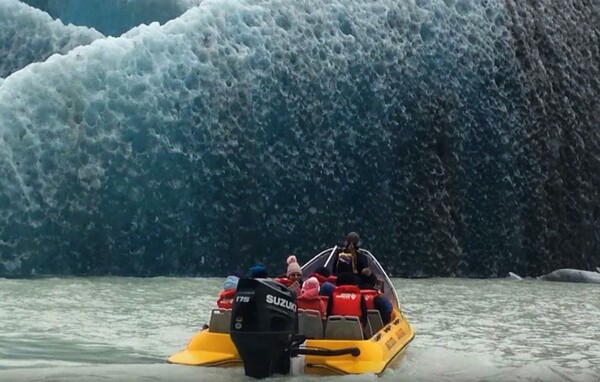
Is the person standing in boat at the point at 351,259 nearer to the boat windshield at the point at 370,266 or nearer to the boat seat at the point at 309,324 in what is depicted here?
the boat windshield at the point at 370,266

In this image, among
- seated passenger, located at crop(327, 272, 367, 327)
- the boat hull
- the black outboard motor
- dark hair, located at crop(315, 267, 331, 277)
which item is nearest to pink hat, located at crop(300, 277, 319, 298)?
seated passenger, located at crop(327, 272, 367, 327)

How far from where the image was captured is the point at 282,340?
759 centimetres

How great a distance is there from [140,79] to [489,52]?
704cm

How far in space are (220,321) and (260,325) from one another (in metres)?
0.92

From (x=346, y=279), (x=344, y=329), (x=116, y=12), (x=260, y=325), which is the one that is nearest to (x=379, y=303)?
(x=346, y=279)

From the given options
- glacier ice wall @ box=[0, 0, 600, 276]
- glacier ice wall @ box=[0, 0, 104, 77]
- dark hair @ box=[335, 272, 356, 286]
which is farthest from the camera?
glacier ice wall @ box=[0, 0, 104, 77]

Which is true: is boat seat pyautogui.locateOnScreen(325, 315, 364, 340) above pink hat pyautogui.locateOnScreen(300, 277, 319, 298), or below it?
below

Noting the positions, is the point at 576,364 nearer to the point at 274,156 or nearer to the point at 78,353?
the point at 78,353

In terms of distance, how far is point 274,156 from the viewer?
17.7 metres

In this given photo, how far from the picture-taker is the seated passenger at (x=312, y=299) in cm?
853

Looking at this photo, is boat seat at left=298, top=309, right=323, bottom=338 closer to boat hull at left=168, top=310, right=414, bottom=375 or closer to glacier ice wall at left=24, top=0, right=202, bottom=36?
boat hull at left=168, top=310, right=414, bottom=375

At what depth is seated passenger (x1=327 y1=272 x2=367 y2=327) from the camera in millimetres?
8641

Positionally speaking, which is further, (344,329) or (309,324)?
(309,324)

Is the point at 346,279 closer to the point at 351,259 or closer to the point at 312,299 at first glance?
the point at 351,259
